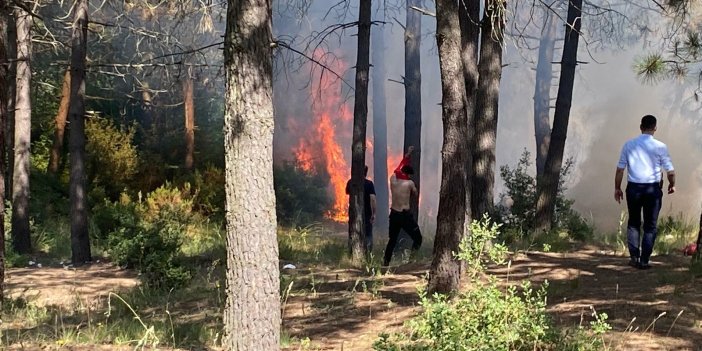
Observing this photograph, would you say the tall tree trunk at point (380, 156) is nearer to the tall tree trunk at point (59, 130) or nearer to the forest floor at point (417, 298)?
the tall tree trunk at point (59, 130)

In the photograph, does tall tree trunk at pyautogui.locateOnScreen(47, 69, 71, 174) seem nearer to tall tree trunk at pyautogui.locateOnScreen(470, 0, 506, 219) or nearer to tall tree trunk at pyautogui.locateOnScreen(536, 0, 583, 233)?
tall tree trunk at pyautogui.locateOnScreen(536, 0, 583, 233)

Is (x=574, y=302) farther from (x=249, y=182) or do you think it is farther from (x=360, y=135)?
(x=360, y=135)

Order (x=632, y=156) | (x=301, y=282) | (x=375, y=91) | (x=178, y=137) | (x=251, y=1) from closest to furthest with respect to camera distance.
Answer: (x=251, y=1) < (x=632, y=156) < (x=301, y=282) < (x=178, y=137) < (x=375, y=91)

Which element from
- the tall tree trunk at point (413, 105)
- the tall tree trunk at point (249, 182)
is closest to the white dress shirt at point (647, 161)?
the tall tree trunk at point (249, 182)

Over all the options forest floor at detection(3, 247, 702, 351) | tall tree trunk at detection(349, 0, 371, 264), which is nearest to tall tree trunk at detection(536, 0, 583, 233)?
forest floor at detection(3, 247, 702, 351)

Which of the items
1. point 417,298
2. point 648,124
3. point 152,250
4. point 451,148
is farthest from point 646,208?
point 152,250

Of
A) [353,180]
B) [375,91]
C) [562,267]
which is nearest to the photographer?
[562,267]

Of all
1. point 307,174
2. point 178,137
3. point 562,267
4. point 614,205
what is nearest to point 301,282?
point 562,267

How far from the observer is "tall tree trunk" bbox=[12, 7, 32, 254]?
14.3 metres

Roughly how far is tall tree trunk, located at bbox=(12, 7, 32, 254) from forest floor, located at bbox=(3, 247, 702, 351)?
10.6 feet

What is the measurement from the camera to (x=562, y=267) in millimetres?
9609

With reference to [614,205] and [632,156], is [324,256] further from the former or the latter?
[614,205]

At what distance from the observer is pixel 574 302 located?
7410 millimetres

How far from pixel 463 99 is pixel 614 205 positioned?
25.0 m
